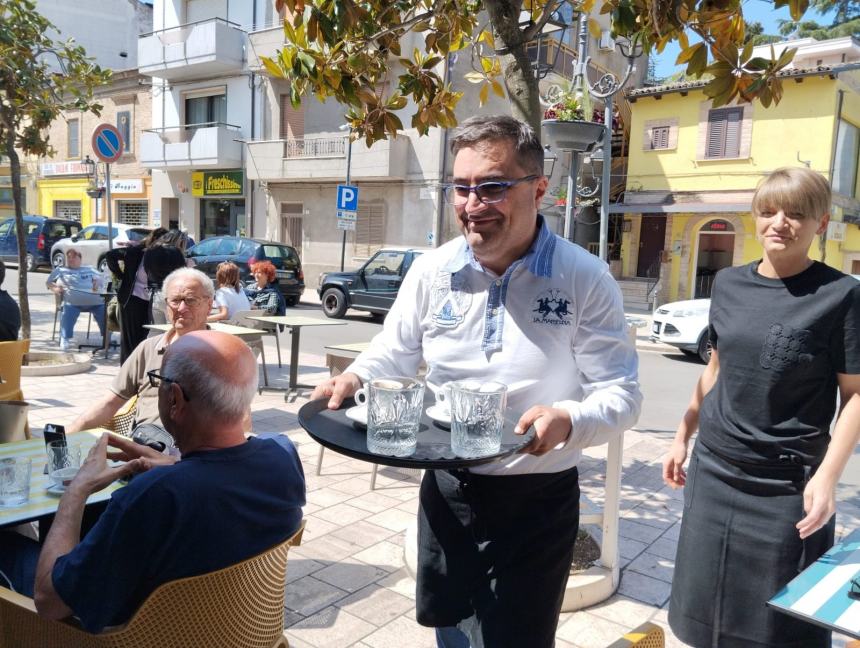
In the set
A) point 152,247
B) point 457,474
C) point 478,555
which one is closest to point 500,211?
point 457,474

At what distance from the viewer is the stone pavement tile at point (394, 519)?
13.4 feet

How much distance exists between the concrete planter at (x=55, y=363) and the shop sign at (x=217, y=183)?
17.1 metres

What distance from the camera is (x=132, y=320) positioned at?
23.4 ft

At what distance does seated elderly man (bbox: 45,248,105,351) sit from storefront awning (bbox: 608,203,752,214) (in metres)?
17.4

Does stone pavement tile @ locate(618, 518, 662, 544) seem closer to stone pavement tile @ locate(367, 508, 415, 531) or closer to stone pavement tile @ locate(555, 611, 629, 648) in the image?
stone pavement tile @ locate(555, 611, 629, 648)

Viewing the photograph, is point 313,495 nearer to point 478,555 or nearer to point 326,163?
point 478,555

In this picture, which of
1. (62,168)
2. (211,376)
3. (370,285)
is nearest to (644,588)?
(211,376)

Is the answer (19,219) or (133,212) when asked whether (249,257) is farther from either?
(133,212)

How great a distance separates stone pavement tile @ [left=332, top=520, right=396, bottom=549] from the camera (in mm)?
3857

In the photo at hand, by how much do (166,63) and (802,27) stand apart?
1081 inches

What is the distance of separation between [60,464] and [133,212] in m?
28.8

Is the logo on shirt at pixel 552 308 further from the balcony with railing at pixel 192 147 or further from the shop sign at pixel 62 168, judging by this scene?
the shop sign at pixel 62 168

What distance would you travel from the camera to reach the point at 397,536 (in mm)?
3961

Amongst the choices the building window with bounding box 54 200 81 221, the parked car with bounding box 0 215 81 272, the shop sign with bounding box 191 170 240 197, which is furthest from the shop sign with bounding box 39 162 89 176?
the parked car with bounding box 0 215 81 272
